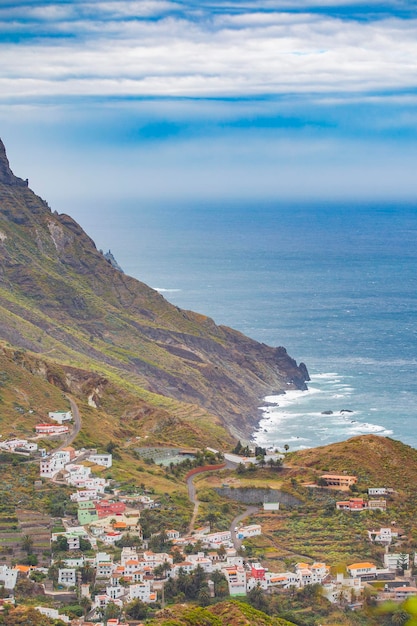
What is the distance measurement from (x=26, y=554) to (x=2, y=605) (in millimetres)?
10451

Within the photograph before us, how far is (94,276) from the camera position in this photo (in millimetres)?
164250

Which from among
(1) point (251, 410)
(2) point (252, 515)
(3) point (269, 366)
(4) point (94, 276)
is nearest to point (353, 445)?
(2) point (252, 515)

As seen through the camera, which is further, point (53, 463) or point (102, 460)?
point (102, 460)

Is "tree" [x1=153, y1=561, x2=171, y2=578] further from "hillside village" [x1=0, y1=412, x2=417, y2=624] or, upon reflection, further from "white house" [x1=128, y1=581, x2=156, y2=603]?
"white house" [x1=128, y1=581, x2=156, y2=603]

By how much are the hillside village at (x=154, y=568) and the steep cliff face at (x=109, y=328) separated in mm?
55702

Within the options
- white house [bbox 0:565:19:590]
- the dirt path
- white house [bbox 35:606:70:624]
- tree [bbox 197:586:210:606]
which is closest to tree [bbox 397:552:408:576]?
tree [bbox 197:586:210:606]

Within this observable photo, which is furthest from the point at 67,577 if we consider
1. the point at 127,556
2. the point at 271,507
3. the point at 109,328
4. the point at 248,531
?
the point at 109,328

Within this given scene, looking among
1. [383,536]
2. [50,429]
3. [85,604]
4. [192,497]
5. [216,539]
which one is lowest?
[85,604]

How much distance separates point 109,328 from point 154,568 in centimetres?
9009

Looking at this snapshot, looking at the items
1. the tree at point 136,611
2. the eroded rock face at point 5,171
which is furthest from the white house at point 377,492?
the eroded rock face at point 5,171

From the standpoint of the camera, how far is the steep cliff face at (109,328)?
13638 cm

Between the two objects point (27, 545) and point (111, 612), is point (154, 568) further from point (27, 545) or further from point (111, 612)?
point (27, 545)

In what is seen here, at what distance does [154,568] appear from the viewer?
61.8 metres

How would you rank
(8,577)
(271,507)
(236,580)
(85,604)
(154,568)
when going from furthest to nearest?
1. (271,507)
2. (154,568)
3. (236,580)
4. (8,577)
5. (85,604)
